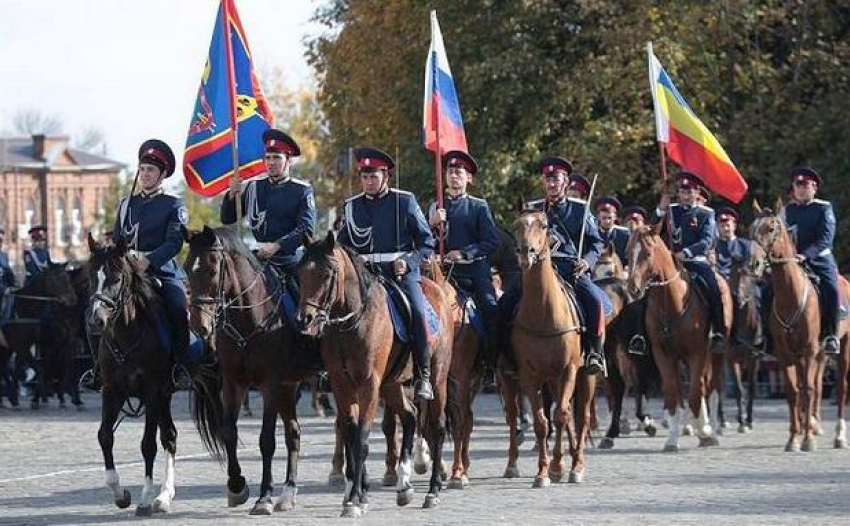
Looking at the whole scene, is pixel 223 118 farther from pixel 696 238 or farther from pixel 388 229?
pixel 696 238

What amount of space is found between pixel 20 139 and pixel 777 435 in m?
150

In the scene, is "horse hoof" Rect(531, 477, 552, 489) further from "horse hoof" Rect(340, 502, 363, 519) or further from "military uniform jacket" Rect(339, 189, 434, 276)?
"horse hoof" Rect(340, 502, 363, 519)

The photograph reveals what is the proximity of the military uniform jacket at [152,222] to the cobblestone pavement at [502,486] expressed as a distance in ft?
7.50

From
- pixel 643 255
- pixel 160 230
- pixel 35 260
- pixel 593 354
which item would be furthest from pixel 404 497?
pixel 35 260

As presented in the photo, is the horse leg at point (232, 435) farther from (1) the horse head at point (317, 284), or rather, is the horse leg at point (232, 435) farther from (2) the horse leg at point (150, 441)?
(1) the horse head at point (317, 284)

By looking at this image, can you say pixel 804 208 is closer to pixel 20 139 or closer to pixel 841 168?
pixel 841 168

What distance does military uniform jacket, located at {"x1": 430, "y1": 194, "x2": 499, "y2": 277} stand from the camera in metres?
20.4

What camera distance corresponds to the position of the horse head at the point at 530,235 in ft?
62.8

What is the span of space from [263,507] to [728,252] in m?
14.2

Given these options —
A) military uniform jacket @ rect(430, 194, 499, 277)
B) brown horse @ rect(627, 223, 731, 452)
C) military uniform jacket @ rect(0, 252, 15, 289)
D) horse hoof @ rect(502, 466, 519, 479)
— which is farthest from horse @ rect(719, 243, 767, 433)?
military uniform jacket @ rect(0, 252, 15, 289)

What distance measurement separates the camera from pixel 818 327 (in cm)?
2530

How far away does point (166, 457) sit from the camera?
18.2 metres

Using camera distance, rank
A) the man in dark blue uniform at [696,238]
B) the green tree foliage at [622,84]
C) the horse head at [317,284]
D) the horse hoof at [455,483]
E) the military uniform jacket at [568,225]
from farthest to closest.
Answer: the green tree foliage at [622,84] → the man in dark blue uniform at [696,238] → the military uniform jacket at [568,225] → the horse hoof at [455,483] → the horse head at [317,284]

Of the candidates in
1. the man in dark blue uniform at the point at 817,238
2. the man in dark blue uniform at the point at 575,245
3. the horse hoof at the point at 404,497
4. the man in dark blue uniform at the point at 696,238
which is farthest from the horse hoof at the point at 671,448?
the horse hoof at the point at 404,497
